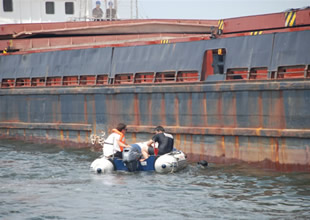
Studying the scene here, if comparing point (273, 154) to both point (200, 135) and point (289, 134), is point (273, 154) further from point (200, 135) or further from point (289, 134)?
point (200, 135)

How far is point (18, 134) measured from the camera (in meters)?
22.4

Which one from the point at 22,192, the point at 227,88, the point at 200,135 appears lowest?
the point at 22,192

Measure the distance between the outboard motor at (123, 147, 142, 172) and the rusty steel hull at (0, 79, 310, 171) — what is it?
2.40 metres

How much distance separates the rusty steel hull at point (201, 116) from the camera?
45.8ft

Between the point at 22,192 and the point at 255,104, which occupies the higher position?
the point at 255,104

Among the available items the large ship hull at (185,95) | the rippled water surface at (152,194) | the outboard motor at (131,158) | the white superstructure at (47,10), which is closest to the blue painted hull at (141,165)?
the outboard motor at (131,158)

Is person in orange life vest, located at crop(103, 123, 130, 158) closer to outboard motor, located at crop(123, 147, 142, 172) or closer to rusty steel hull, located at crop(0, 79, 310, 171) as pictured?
outboard motor, located at crop(123, 147, 142, 172)

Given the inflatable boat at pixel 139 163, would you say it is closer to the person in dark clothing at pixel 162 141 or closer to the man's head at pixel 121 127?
the person in dark clothing at pixel 162 141

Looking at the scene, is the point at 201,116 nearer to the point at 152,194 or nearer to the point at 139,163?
the point at 139,163

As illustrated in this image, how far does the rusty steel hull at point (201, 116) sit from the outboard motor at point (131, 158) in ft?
7.89

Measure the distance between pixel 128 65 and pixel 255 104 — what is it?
579 centimetres

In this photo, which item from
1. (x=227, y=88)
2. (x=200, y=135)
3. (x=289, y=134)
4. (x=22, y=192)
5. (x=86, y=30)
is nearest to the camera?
(x=22, y=192)

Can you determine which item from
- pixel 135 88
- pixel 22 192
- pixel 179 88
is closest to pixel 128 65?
pixel 135 88

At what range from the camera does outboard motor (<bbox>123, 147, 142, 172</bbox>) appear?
1447 cm
